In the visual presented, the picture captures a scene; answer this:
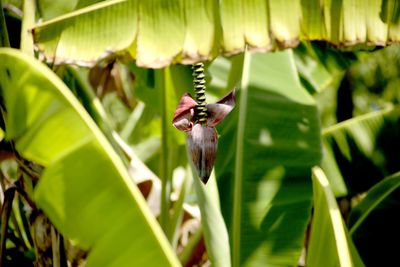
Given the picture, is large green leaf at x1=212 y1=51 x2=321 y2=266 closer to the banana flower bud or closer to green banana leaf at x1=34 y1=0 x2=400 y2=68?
green banana leaf at x1=34 y1=0 x2=400 y2=68

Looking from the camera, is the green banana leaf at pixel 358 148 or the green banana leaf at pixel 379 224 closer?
the green banana leaf at pixel 379 224

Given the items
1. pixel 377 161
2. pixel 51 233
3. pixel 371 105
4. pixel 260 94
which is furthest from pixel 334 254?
pixel 371 105

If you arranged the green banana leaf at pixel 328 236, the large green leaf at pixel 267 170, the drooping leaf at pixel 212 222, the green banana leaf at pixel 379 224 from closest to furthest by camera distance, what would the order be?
the green banana leaf at pixel 328 236 < the drooping leaf at pixel 212 222 < the large green leaf at pixel 267 170 < the green banana leaf at pixel 379 224

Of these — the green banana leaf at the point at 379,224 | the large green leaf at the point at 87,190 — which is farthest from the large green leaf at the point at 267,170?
the large green leaf at the point at 87,190

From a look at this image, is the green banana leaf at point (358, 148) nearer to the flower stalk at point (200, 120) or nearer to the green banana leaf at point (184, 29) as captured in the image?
the green banana leaf at point (184, 29)

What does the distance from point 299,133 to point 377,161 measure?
1.33 ft

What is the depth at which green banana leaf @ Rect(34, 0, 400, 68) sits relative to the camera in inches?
33.9

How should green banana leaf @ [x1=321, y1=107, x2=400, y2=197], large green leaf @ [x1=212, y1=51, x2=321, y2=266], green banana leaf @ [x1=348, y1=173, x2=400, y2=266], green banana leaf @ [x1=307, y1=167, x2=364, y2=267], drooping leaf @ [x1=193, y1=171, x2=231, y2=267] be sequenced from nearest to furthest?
green banana leaf @ [x1=307, y1=167, x2=364, y2=267]
drooping leaf @ [x1=193, y1=171, x2=231, y2=267]
large green leaf @ [x1=212, y1=51, x2=321, y2=266]
green banana leaf @ [x1=348, y1=173, x2=400, y2=266]
green banana leaf @ [x1=321, y1=107, x2=400, y2=197]

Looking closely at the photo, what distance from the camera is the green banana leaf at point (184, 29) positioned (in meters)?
0.86

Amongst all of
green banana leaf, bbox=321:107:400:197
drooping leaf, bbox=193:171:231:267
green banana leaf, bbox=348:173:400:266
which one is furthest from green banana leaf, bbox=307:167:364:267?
green banana leaf, bbox=321:107:400:197

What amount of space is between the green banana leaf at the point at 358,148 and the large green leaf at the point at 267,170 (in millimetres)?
239

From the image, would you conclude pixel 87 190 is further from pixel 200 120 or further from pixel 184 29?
pixel 184 29

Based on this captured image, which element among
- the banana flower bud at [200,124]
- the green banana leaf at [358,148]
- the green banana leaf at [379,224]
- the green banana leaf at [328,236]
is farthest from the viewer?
the green banana leaf at [358,148]

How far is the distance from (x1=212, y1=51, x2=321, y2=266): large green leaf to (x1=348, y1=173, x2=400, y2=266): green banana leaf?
0.19 m
